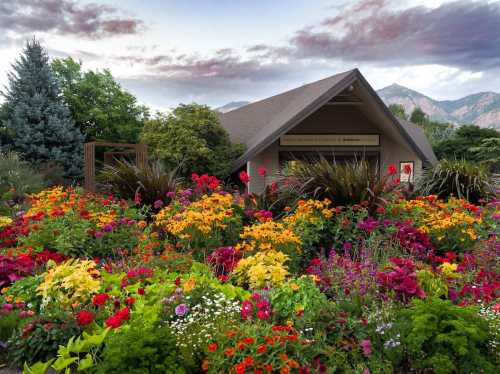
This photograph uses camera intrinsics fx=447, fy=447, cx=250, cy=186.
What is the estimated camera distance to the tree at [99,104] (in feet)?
73.6

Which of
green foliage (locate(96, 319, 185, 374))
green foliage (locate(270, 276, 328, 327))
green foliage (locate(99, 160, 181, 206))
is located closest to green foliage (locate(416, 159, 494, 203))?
green foliage (locate(99, 160, 181, 206))

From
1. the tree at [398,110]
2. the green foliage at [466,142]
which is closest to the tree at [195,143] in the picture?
the green foliage at [466,142]

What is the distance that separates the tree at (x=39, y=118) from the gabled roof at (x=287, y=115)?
22.3ft

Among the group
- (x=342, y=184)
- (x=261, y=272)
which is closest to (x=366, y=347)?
(x=261, y=272)

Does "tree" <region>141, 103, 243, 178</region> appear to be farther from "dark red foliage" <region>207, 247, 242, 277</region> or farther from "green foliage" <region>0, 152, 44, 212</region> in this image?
"dark red foliage" <region>207, 247, 242, 277</region>

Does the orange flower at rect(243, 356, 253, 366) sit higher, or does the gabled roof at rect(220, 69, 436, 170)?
the gabled roof at rect(220, 69, 436, 170)

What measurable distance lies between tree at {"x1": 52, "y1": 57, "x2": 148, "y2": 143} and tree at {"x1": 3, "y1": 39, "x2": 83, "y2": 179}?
117 inches

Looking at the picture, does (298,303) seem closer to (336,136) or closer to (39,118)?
(336,136)

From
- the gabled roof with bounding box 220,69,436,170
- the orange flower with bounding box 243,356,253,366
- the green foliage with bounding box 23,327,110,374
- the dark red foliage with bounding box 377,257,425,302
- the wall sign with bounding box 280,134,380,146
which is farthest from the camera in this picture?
the wall sign with bounding box 280,134,380,146

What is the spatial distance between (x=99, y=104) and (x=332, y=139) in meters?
12.9

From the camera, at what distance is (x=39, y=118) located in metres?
17.9

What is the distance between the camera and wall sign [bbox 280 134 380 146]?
16625mm

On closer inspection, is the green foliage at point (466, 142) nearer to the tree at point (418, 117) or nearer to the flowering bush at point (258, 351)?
the flowering bush at point (258, 351)

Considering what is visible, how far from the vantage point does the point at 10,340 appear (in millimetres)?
3234
